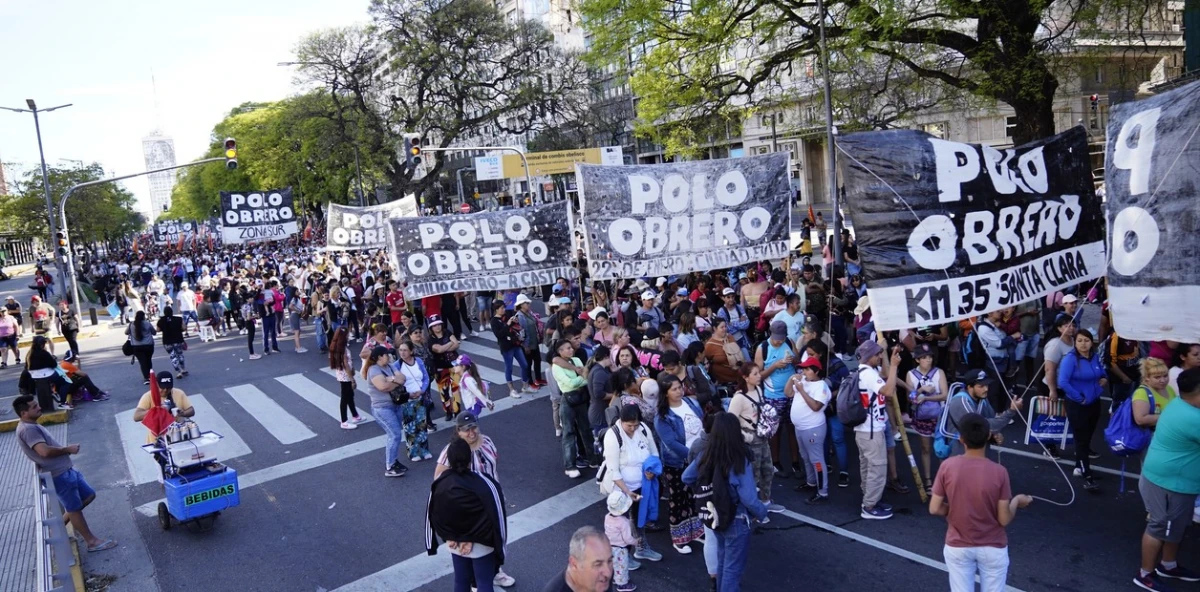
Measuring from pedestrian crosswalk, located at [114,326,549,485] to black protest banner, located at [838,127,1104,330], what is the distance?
781cm

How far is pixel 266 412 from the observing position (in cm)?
1310

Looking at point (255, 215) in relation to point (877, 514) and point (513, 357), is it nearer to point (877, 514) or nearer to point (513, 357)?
point (513, 357)

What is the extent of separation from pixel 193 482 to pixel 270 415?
513cm

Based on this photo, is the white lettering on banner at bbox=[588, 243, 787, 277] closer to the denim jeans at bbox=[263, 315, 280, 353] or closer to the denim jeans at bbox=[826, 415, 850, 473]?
the denim jeans at bbox=[826, 415, 850, 473]

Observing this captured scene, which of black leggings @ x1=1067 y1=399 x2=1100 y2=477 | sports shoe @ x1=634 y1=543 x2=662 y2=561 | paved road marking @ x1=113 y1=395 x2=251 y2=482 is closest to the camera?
sports shoe @ x1=634 y1=543 x2=662 y2=561

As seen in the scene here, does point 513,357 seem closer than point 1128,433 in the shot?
No

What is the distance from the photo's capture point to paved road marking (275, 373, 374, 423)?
41.4ft

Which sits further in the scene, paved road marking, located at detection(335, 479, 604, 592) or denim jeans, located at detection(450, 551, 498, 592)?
paved road marking, located at detection(335, 479, 604, 592)

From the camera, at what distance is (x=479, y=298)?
736 inches

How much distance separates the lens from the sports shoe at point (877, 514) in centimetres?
722

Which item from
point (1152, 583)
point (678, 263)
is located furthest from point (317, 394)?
point (1152, 583)

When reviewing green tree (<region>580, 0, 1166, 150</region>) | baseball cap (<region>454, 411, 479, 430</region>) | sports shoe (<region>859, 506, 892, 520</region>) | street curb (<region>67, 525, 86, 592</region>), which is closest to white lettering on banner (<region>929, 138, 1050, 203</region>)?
sports shoe (<region>859, 506, 892, 520</region>)

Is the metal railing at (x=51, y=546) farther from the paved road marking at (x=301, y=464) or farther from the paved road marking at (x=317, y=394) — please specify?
the paved road marking at (x=317, y=394)

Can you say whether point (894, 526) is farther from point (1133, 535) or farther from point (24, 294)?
point (24, 294)
